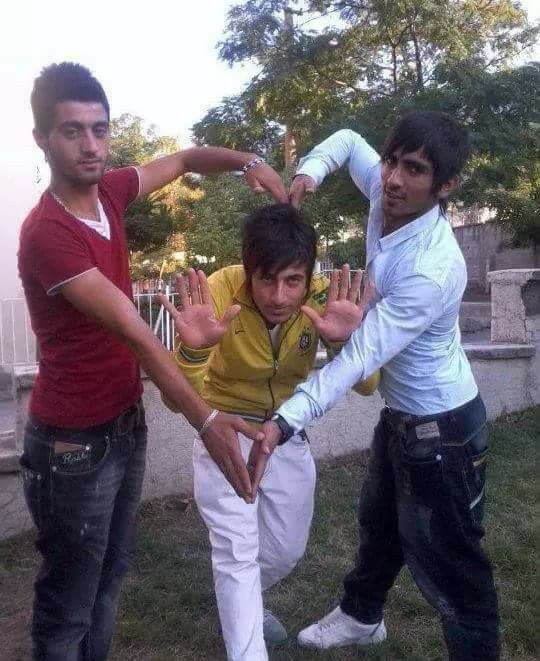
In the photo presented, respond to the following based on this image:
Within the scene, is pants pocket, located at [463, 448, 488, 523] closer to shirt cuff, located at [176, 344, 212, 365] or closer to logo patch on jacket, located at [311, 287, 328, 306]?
logo patch on jacket, located at [311, 287, 328, 306]

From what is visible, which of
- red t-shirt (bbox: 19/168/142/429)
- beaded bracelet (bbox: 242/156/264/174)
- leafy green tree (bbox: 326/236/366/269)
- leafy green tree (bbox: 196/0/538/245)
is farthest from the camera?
leafy green tree (bbox: 326/236/366/269)

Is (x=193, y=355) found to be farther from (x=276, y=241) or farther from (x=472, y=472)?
(x=472, y=472)

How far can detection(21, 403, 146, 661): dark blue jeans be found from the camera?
6.82 feet

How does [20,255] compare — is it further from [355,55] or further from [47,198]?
[355,55]

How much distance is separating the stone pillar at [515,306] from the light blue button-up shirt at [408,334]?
4205 mm

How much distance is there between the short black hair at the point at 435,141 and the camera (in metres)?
2.33

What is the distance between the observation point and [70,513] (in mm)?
2076

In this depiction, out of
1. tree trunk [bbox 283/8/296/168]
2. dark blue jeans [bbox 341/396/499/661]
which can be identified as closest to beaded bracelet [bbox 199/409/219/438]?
dark blue jeans [bbox 341/396/499/661]

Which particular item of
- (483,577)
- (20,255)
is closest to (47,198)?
(20,255)

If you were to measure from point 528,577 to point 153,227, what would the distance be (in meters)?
12.1

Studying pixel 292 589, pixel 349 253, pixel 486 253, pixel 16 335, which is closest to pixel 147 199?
pixel 349 253

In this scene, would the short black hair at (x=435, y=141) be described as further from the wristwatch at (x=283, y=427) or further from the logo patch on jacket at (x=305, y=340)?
the wristwatch at (x=283, y=427)

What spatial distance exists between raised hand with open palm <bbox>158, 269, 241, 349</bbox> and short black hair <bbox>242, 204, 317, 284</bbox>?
24 centimetres

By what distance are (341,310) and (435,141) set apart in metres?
0.64
